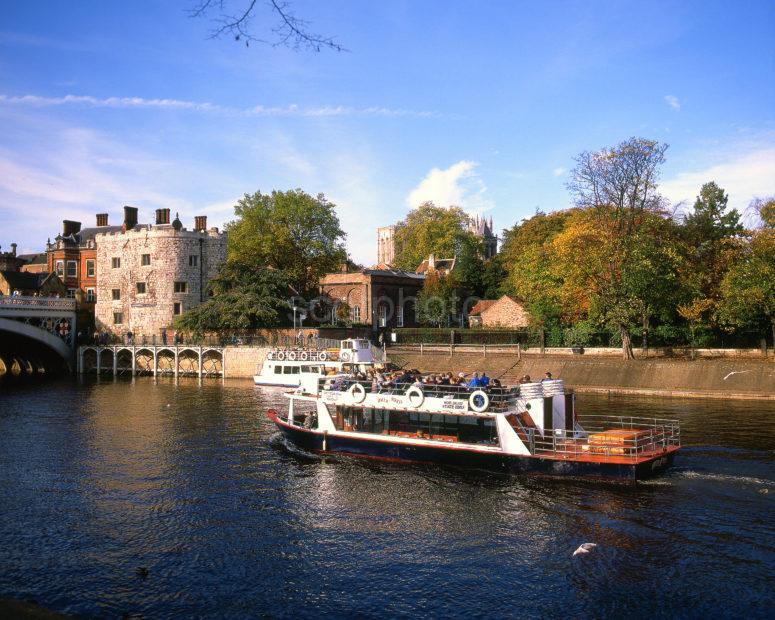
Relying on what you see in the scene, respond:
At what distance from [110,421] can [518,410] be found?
24.1 metres

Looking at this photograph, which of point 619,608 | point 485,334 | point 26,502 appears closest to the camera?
point 619,608

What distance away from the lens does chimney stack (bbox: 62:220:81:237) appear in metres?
91.4

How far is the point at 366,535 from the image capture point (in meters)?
19.4

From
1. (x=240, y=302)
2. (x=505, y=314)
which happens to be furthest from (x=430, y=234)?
(x=240, y=302)

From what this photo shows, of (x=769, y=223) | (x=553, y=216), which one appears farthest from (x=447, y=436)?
(x=553, y=216)

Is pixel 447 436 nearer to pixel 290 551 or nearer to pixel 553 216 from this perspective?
pixel 290 551

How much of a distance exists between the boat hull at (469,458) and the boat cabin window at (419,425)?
1.82 ft

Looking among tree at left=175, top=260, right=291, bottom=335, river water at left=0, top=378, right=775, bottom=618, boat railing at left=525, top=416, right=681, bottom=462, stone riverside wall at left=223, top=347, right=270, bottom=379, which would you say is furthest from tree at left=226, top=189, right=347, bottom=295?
boat railing at left=525, top=416, right=681, bottom=462

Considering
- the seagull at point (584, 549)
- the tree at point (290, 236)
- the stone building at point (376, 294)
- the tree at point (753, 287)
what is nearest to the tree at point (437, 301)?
the stone building at point (376, 294)

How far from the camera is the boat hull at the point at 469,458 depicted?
23984 millimetres

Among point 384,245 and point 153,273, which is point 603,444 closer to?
point 153,273

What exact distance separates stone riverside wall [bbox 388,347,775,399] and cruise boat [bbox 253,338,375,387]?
805 cm

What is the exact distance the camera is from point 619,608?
14930mm

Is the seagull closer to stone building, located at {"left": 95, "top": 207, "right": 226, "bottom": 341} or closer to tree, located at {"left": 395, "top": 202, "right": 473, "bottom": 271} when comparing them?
stone building, located at {"left": 95, "top": 207, "right": 226, "bottom": 341}
